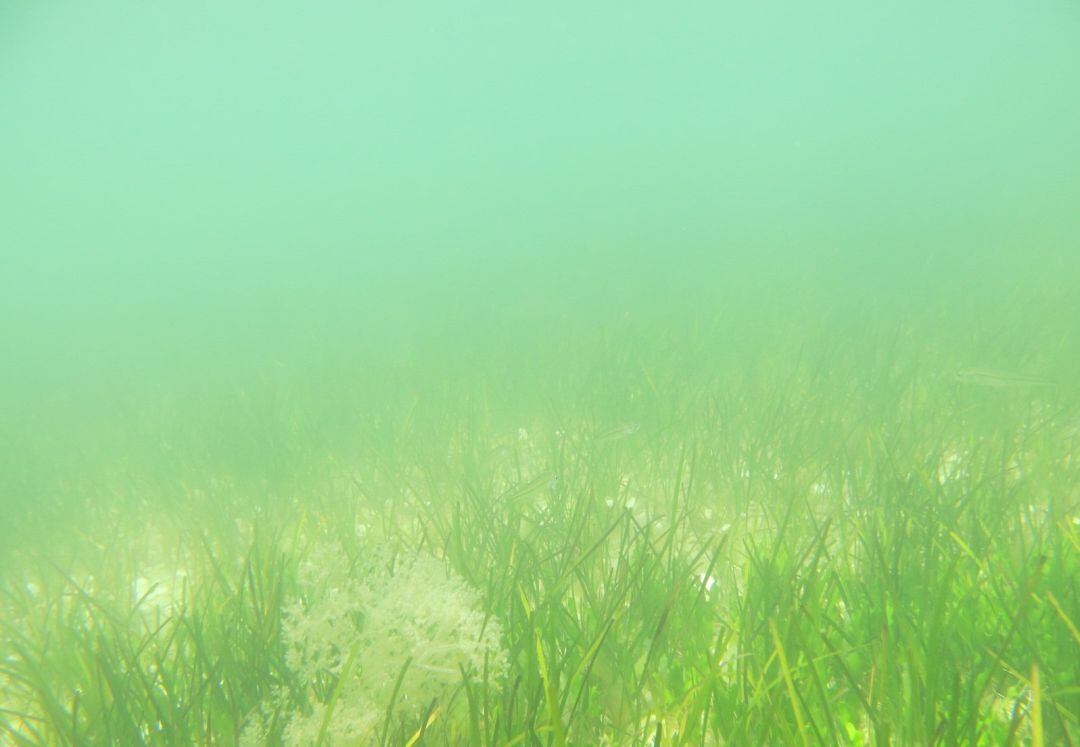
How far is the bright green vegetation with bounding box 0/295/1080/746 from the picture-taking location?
1619mm

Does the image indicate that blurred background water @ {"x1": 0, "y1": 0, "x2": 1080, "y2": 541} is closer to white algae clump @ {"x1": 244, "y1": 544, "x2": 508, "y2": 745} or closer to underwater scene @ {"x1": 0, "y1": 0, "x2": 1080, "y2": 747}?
underwater scene @ {"x1": 0, "y1": 0, "x2": 1080, "y2": 747}

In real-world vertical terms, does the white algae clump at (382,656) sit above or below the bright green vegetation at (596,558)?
above

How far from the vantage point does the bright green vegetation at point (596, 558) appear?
5.31 feet

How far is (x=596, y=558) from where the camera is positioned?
109 inches

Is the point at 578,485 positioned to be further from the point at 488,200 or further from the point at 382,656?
the point at 488,200

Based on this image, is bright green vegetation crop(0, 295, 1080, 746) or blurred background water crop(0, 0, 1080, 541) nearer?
bright green vegetation crop(0, 295, 1080, 746)

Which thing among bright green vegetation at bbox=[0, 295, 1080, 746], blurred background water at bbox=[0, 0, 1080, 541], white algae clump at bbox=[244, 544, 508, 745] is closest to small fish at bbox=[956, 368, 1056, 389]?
bright green vegetation at bbox=[0, 295, 1080, 746]

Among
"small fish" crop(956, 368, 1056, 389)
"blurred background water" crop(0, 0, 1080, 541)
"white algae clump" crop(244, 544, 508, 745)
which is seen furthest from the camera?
"blurred background water" crop(0, 0, 1080, 541)

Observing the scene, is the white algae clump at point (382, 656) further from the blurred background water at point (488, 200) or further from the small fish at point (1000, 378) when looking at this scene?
the small fish at point (1000, 378)

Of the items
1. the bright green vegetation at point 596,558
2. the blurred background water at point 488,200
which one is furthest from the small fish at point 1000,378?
the blurred background water at point 488,200

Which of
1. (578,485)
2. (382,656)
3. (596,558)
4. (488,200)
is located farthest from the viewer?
(488,200)

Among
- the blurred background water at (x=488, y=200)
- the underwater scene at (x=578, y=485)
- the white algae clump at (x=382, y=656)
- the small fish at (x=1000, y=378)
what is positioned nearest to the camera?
the white algae clump at (x=382, y=656)

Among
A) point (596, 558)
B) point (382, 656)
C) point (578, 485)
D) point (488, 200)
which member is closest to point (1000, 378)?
point (578, 485)

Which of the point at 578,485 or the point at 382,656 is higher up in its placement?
the point at 382,656
